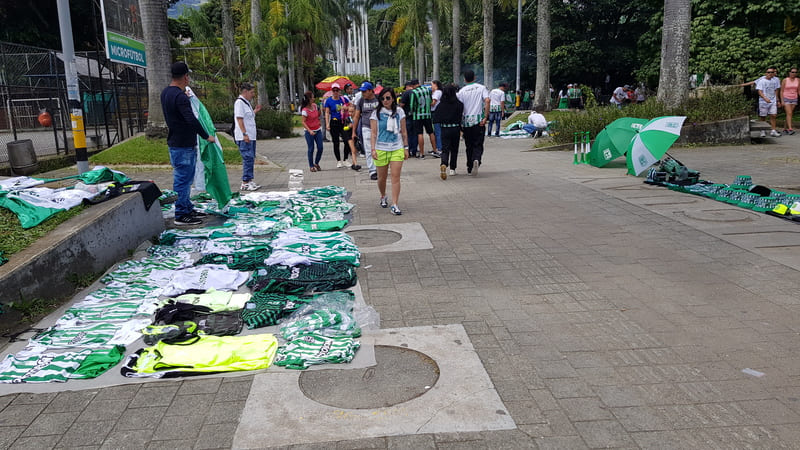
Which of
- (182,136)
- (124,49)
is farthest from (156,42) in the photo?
(182,136)

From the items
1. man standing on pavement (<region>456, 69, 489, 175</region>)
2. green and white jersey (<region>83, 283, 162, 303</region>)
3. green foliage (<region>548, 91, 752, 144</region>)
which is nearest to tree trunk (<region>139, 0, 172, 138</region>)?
man standing on pavement (<region>456, 69, 489, 175</region>)

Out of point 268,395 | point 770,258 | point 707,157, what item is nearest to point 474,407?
point 268,395

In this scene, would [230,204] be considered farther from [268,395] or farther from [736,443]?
[736,443]

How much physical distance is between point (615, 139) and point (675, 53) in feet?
19.8

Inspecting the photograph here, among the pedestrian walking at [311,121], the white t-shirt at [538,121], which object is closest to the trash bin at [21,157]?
the pedestrian walking at [311,121]

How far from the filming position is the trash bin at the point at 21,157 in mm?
13438

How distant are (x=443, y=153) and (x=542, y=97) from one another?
16776 mm

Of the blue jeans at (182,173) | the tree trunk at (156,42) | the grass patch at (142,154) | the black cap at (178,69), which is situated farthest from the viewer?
the tree trunk at (156,42)

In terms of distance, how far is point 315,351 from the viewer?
4.07 metres

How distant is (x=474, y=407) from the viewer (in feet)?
11.0

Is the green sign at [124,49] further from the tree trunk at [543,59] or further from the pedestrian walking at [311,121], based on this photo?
the tree trunk at [543,59]

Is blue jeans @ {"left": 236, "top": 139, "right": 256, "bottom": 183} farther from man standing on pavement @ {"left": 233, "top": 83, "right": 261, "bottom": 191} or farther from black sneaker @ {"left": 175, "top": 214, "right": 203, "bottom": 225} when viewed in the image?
black sneaker @ {"left": 175, "top": 214, "right": 203, "bottom": 225}

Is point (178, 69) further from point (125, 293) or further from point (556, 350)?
point (556, 350)

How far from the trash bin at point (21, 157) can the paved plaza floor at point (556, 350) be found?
10.0m
